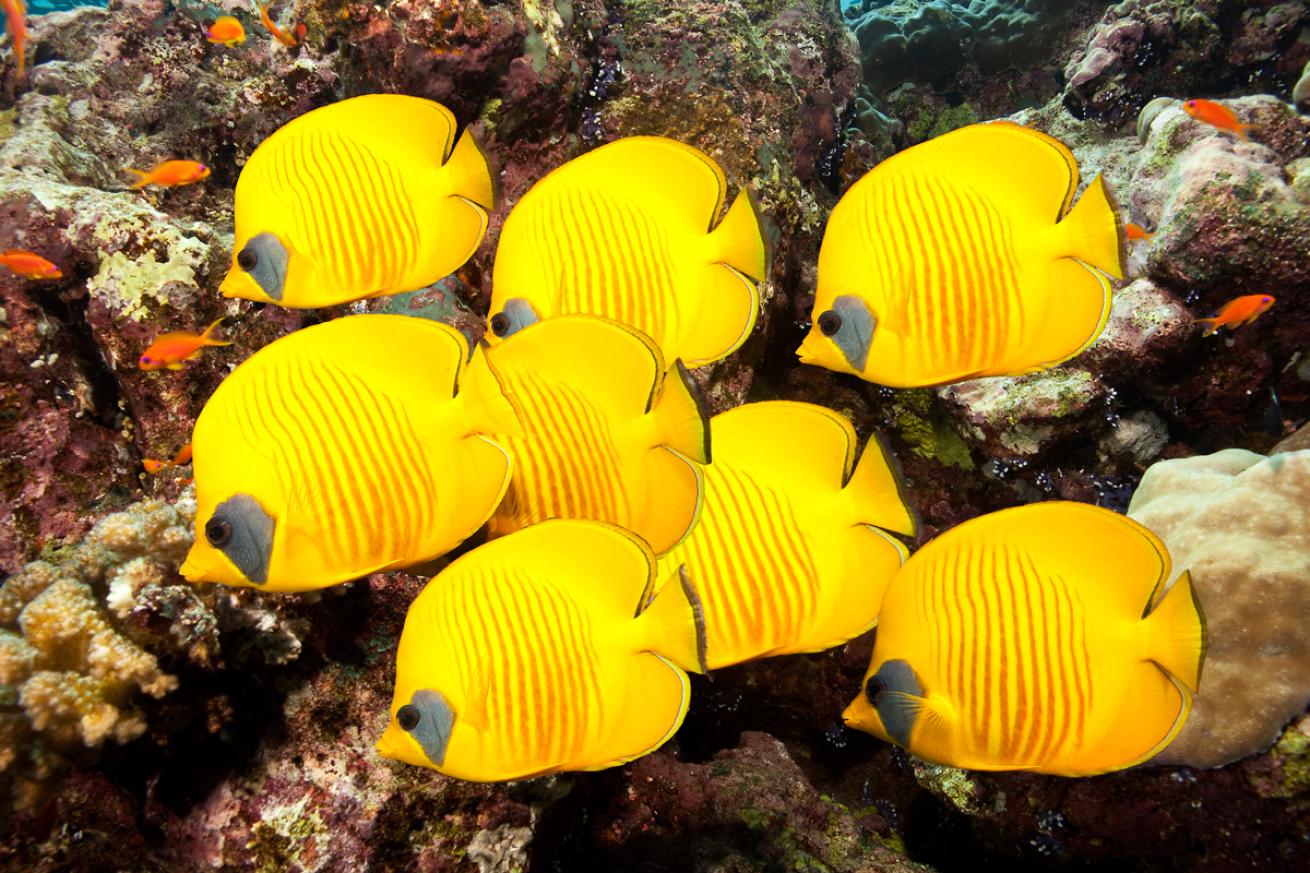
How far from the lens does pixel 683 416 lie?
4.69 ft

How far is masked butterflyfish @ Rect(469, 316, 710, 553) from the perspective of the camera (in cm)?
144

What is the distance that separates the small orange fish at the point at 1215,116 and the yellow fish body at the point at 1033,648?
465 centimetres

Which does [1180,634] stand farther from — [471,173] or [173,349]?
[173,349]

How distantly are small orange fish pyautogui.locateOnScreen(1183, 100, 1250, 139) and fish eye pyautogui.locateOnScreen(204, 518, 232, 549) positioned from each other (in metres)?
5.84

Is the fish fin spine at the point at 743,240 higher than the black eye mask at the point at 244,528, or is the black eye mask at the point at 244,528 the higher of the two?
the fish fin spine at the point at 743,240

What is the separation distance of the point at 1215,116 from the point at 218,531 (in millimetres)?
5951

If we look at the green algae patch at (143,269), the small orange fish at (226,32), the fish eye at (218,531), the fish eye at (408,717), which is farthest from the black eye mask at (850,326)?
the small orange fish at (226,32)

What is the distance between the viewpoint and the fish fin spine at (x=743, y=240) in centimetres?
163

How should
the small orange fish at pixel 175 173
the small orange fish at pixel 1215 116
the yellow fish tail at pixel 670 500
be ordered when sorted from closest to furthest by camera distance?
the yellow fish tail at pixel 670 500, the small orange fish at pixel 175 173, the small orange fish at pixel 1215 116

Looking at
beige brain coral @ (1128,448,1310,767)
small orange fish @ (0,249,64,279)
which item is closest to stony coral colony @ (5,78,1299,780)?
beige brain coral @ (1128,448,1310,767)

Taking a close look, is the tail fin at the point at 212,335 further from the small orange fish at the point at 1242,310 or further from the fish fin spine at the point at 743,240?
the small orange fish at the point at 1242,310

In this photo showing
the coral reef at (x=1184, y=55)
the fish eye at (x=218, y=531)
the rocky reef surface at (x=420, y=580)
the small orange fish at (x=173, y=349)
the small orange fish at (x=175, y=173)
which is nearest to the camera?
the fish eye at (x=218, y=531)

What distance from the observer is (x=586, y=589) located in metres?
1.40

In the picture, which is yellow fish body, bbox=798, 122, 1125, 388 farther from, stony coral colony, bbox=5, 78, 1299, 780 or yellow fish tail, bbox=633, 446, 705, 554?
yellow fish tail, bbox=633, 446, 705, 554
